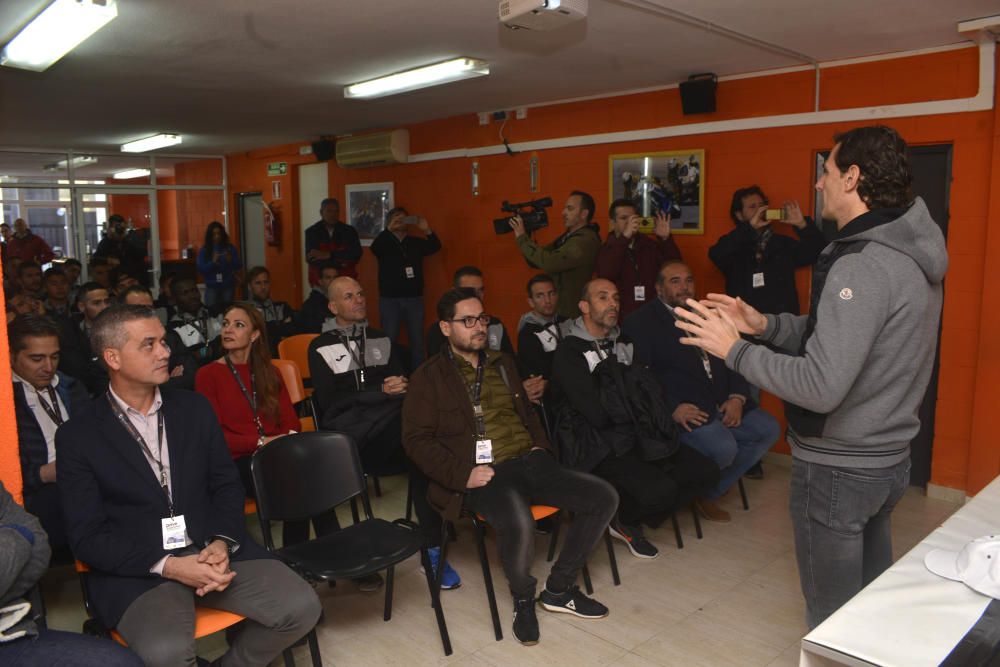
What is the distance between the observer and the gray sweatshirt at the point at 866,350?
5.56 ft

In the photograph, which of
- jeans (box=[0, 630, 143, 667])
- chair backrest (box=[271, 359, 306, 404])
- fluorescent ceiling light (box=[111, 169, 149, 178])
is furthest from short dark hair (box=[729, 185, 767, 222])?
fluorescent ceiling light (box=[111, 169, 149, 178])

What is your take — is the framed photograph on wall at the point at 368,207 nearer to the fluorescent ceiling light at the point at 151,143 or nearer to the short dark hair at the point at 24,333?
the fluorescent ceiling light at the point at 151,143

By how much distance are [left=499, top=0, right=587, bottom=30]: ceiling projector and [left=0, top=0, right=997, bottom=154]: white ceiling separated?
1.26 feet

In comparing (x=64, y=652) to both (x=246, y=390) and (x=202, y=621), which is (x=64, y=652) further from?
(x=246, y=390)

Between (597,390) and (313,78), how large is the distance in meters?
3.22

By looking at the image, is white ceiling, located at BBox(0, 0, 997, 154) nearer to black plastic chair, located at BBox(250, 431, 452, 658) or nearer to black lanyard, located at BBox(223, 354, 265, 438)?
black lanyard, located at BBox(223, 354, 265, 438)

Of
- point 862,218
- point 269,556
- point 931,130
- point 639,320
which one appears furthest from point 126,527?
point 931,130

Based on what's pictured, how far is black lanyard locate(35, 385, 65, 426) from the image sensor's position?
294cm

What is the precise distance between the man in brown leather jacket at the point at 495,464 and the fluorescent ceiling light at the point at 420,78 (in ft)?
6.90

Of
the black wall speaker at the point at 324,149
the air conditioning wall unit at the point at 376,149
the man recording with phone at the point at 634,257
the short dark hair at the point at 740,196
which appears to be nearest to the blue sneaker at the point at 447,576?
the man recording with phone at the point at 634,257

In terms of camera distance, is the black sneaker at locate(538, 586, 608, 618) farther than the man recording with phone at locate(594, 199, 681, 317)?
No

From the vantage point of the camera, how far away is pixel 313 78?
5.18m

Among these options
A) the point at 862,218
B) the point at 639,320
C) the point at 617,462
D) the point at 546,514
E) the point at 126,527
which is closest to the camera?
the point at 862,218

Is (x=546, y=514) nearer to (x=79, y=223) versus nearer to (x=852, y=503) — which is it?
(x=852, y=503)
